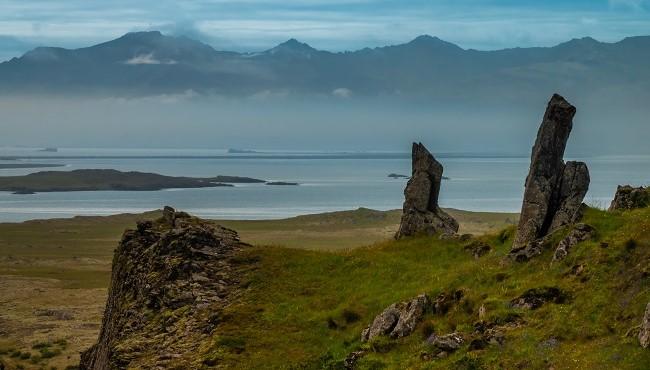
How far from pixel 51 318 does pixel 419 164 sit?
6323 cm

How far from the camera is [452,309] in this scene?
31609 mm

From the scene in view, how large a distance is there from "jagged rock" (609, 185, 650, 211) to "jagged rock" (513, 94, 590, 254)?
1929 mm

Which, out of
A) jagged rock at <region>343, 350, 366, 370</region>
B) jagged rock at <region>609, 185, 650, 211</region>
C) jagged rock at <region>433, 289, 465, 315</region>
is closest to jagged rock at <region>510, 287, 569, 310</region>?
jagged rock at <region>433, 289, 465, 315</region>

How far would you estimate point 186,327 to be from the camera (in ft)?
130

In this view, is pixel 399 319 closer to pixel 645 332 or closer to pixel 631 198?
pixel 645 332

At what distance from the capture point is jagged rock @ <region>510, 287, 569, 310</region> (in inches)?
1146

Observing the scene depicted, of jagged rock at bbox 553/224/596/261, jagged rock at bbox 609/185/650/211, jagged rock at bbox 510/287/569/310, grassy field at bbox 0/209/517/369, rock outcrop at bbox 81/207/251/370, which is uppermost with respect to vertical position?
jagged rock at bbox 609/185/650/211

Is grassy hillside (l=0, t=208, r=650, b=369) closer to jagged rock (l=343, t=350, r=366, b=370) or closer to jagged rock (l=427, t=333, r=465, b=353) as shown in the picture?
jagged rock (l=427, t=333, r=465, b=353)

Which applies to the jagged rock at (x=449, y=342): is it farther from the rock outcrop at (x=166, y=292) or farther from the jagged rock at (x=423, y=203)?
the jagged rock at (x=423, y=203)

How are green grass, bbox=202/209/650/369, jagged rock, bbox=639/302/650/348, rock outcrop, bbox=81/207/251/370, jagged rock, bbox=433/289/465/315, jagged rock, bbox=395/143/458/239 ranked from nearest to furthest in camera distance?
1. jagged rock, bbox=639/302/650/348
2. green grass, bbox=202/209/650/369
3. jagged rock, bbox=433/289/465/315
4. rock outcrop, bbox=81/207/251/370
5. jagged rock, bbox=395/143/458/239

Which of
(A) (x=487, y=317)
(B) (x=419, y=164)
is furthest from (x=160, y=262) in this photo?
(A) (x=487, y=317)

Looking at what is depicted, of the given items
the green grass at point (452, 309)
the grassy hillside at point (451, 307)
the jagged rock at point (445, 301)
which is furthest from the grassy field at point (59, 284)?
the jagged rock at point (445, 301)

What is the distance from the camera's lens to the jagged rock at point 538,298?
95.5ft

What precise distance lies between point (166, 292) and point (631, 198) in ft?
79.6
